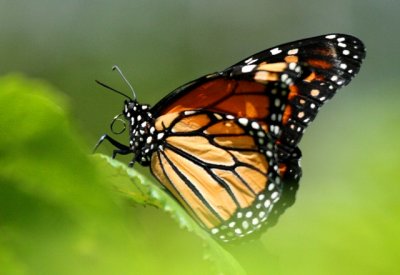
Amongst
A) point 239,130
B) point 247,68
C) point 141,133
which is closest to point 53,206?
point 247,68

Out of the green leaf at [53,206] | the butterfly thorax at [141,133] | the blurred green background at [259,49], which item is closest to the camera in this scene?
the green leaf at [53,206]

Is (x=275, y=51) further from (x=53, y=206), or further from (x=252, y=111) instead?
(x=53, y=206)

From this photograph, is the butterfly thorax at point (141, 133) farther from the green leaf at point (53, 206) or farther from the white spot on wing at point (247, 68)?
the green leaf at point (53, 206)

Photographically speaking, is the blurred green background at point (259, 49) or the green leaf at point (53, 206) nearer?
the green leaf at point (53, 206)

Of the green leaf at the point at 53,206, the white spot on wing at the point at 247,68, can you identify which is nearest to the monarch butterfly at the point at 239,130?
the white spot on wing at the point at 247,68

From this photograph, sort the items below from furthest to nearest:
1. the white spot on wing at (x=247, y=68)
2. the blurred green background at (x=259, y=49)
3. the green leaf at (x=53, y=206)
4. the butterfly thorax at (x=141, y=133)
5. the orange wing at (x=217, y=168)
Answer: the butterfly thorax at (x=141, y=133) → the orange wing at (x=217, y=168) → the white spot on wing at (x=247, y=68) → the blurred green background at (x=259, y=49) → the green leaf at (x=53, y=206)

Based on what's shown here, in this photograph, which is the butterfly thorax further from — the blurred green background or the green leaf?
the green leaf

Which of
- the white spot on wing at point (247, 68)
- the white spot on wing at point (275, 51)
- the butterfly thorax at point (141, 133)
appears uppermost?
the white spot on wing at point (275, 51)
